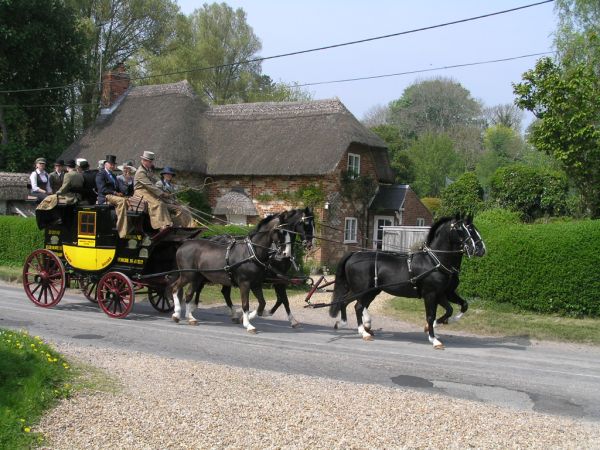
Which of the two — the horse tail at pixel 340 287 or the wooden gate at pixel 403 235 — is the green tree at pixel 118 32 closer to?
the wooden gate at pixel 403 235

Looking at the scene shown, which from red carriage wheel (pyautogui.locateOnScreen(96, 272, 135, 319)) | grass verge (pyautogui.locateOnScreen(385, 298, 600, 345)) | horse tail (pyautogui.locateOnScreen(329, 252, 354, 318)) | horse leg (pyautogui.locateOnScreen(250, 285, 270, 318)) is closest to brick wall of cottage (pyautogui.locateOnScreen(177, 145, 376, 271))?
grass verge (pyautogui.locateOnScreen(385, 298, 600, 345))

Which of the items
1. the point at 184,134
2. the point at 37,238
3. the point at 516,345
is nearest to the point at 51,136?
the point at 184,134

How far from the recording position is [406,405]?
683 centimetres

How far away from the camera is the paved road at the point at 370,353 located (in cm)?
834

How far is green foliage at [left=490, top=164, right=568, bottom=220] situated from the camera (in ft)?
75.6

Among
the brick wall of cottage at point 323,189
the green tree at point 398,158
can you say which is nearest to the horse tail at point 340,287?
the brick wall of cottage at point 323,189

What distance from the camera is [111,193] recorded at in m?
13.0

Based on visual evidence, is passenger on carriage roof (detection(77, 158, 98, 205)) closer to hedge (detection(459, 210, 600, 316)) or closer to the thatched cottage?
hedge (detection(459, 210, 600, 316))

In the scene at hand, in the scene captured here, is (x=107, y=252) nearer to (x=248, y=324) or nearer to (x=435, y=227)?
(x=248, y=324)

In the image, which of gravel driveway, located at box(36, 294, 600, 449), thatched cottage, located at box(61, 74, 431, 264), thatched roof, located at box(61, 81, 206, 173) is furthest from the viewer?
thatched roof, located at box(61, 81, 206, 173)

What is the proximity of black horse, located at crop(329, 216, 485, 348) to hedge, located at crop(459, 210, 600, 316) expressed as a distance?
173 inches

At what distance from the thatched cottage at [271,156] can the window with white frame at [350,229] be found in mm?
42

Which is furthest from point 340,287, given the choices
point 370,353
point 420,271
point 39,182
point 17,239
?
point 17,239

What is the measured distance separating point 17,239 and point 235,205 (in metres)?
8.54
